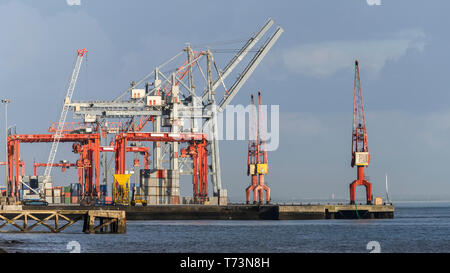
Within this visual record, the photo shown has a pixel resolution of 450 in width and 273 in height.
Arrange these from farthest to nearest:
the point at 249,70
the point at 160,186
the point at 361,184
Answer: the point at 249,70
the point at 160,186
the point at 361,184

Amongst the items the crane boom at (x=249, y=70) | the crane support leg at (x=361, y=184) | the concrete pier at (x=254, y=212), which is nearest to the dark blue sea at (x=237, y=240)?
the concrete pier at (x=254, y=212)

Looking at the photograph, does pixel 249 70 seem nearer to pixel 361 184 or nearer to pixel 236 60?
pixel 236 60

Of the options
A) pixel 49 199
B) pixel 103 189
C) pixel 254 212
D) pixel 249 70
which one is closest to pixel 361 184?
pixel 254 212

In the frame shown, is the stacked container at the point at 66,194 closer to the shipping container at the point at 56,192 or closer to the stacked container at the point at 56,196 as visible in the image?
the stacked container at the point at 56,196

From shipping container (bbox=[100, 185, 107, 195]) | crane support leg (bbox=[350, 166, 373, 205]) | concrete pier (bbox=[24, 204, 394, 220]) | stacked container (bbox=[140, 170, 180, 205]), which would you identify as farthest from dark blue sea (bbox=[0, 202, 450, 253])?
shipping container (bbox=[100, 185, 107, 195])

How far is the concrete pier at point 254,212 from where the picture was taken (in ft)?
383

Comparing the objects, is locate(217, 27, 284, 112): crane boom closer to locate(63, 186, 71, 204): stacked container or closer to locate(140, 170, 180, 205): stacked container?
locate(140, 170, 180, 205): stacked container

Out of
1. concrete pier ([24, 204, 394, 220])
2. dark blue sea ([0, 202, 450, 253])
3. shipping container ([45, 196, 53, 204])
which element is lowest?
dark blue sea ([0, 202, 450, 253])

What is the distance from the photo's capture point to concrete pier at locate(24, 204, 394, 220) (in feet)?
383

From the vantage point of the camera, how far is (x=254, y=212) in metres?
120

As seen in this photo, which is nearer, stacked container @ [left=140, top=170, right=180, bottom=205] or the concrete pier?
the concrete pier
